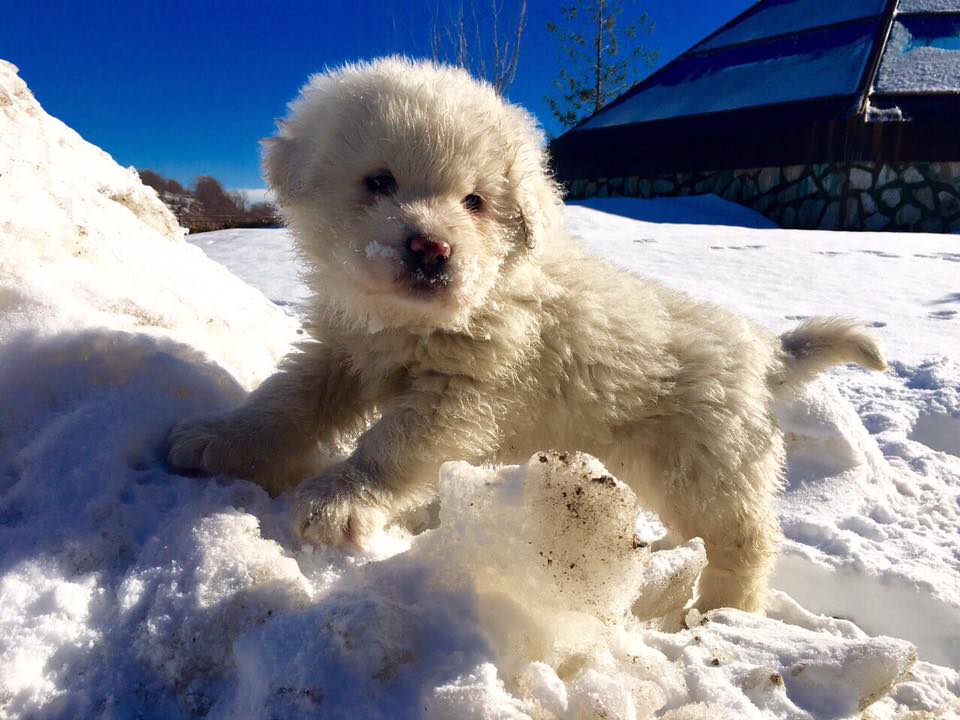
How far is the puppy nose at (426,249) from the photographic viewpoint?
1.69 m

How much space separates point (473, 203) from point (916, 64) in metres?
13.2

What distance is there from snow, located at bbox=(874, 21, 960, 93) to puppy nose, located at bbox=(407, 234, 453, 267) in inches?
493

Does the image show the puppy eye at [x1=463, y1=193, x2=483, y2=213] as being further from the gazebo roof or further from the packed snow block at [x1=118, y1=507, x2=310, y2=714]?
the gazebo roof

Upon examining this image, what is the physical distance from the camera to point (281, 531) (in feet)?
5.11

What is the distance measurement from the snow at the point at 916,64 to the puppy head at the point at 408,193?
12113 mm

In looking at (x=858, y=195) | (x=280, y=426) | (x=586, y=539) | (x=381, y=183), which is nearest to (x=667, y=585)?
(x=586, y=539)

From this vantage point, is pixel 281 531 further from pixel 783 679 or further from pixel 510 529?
pixel 783 679

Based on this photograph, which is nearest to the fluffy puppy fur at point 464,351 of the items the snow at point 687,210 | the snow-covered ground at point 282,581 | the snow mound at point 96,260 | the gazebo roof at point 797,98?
the snow-covered ground at point 282,581

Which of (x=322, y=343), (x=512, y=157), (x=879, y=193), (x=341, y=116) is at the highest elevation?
(x=341, y=116)

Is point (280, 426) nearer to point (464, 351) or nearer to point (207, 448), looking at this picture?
point (207, 448)

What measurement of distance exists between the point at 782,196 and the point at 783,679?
1244 centimetres

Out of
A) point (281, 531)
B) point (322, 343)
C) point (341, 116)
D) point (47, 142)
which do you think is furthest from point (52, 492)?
point (47, 142)

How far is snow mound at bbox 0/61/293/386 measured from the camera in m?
1.98

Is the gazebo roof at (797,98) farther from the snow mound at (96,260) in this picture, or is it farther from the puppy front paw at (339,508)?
the puppy front paw at (339,508)
